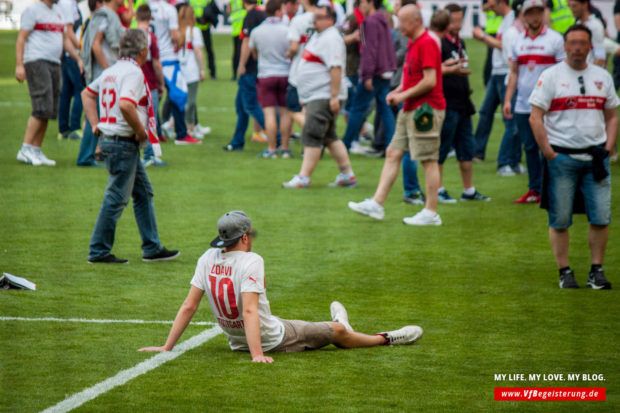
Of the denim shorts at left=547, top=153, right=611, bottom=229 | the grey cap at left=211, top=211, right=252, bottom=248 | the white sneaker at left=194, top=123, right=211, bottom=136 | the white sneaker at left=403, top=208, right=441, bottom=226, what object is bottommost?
the white sneaker at left=194, top=123, right=211, bottom=136

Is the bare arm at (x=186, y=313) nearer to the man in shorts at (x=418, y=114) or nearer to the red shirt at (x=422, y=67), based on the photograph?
the man in shorts at (x=418, y=114)

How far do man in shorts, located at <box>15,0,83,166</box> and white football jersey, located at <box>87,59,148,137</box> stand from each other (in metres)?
4.51

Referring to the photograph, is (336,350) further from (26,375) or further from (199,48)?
(199,48)

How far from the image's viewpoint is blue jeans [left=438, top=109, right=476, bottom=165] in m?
10.3

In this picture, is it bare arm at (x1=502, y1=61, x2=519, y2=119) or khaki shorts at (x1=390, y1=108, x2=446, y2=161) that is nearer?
khaki shorts at (x1=390, y1=108, x2=446, y2=161)

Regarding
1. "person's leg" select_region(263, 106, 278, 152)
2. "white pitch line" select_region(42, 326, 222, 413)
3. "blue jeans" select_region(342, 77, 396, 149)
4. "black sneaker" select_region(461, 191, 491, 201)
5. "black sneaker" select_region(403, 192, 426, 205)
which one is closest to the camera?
"white pitch line" select_region(42, 326, 222, 413)

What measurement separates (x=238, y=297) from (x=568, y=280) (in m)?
3.06

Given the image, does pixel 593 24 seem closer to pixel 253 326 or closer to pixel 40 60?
pixel 40 60

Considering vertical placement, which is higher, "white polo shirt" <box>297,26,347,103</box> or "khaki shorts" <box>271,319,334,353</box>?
"white polo shirt" <box>297,26,347,103</box>

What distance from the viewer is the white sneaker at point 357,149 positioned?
47.8 feet

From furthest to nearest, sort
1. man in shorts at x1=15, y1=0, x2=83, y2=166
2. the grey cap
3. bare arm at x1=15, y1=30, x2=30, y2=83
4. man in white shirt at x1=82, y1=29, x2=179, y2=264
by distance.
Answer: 1. man in shorts at x1=15, y1=0, x2=83, y2=166
2. bare arm at x1=15, y1=30, x2=30, y2=83
3. man in white shirt at x1=82, y1=29, x2=179, y2=264
4. the grey cap

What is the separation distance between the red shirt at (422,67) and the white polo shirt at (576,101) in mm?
2350

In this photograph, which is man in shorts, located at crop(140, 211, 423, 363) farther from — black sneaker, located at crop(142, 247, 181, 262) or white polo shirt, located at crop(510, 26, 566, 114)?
white polo shirt, located at crop(510, 26, 566, 114)

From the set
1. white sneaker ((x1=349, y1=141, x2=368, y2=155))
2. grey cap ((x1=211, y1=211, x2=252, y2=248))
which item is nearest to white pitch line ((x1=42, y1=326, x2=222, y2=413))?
grey cap ((x1=211, y1=211, x2=252, y2=248))
